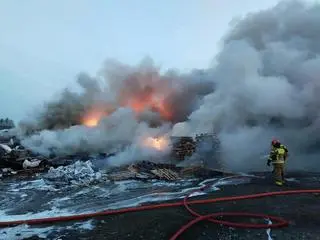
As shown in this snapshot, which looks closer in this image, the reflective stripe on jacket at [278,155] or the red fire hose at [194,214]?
the red fire hose at [194,214]

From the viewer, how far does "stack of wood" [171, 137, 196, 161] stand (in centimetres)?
1775

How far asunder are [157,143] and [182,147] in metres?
1.66

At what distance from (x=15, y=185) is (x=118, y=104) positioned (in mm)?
15188

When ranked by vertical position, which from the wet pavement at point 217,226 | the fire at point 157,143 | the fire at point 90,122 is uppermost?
the fire at point 90,122

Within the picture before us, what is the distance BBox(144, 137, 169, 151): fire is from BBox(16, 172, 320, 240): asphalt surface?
26.5 ft

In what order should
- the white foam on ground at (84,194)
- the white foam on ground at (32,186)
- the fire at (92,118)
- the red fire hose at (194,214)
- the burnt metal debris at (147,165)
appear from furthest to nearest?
the fire at (92,118)
the burnt metal debris at (147,165)
the white foam on ground at (32,186)
the white foam on ground at (84,194)
the red fire hose at (194,214)

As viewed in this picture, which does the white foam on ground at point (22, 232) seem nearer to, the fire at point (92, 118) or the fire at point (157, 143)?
the fire at point (157, 143)

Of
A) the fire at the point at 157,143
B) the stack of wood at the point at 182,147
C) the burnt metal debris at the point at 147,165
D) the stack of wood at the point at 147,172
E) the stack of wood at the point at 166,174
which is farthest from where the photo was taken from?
the fire at the point at 157,143

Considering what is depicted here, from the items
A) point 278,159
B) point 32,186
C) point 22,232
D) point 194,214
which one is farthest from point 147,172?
point 22,232

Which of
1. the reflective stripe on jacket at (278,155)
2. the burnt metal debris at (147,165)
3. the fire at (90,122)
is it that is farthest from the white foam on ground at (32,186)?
the fire at (90,122)

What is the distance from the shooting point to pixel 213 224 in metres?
7.75

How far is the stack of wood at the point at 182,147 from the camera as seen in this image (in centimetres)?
1775

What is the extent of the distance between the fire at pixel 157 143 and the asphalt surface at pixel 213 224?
8.09 metres

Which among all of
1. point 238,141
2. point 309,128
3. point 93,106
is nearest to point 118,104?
point 93,106
